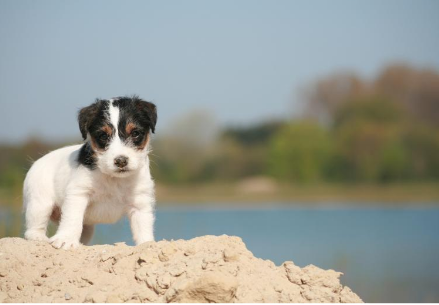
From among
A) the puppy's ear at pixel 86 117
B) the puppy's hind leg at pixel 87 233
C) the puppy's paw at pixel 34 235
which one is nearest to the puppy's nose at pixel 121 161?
the puppy's ear at pixel 86 117

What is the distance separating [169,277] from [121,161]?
1.43 metres

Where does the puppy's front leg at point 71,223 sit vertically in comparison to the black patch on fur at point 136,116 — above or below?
below

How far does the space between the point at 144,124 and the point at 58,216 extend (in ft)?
5.96

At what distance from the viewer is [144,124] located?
5.90m

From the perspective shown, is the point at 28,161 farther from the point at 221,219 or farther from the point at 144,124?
the point at 221,219

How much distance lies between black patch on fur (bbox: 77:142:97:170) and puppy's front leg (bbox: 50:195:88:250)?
33 cm

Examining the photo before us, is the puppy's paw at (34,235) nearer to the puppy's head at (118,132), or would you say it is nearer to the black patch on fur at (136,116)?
the puppy's head at (118,132)

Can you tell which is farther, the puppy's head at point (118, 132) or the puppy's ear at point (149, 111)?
the puppy's ear at point (149, 111)

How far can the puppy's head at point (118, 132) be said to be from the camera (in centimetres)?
557

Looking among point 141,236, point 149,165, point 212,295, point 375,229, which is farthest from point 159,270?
point 375,229

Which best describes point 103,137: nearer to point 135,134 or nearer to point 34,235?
point 135,134

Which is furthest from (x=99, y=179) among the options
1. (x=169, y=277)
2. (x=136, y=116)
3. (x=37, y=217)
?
(x=169, y=277)

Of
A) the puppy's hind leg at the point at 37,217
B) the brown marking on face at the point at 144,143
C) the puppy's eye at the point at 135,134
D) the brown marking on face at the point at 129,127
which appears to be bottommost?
the puppy's hind leg at the point at 37,217

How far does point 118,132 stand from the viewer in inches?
223
